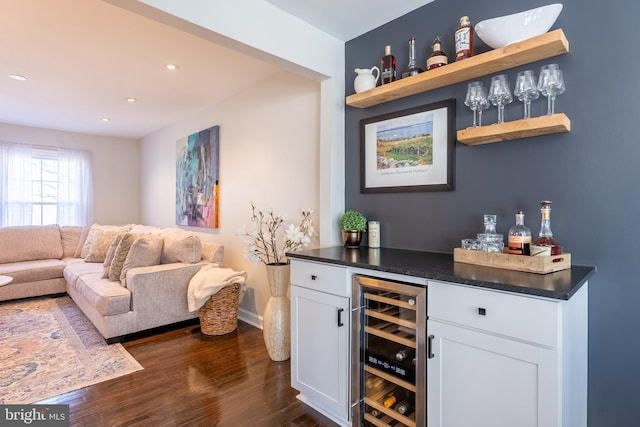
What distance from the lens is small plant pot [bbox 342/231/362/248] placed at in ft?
7.29

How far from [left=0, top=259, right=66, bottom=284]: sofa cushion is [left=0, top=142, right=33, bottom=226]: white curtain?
1014 millimetres

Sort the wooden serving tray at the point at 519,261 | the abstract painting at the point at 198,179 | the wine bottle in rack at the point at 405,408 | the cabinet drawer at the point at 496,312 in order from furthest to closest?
the abstract painting at the point at 198,179 < the wine bottle in rack at the point at 405,408 < the wooden serving tray at the point at 519,261 < the cabinet drawer at the point at 496,312

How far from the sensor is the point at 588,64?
148 centimetres

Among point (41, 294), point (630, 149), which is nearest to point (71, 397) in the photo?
point (41, 294)

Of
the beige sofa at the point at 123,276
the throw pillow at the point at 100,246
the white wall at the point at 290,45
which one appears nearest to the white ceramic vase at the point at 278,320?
the white wall at the point at 290,45

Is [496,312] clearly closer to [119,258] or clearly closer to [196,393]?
[196,393]

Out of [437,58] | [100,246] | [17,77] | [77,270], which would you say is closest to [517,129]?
[437,58]

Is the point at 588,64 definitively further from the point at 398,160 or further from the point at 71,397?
the point at 71,397

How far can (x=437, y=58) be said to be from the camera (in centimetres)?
181

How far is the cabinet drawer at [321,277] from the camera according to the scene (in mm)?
1715

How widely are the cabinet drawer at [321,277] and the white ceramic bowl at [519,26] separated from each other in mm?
1311

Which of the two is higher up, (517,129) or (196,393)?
(517,129)

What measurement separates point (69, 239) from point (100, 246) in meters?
0.99

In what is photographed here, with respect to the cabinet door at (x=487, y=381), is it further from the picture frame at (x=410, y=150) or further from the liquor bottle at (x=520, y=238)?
the picture frame at (x=410, y=150)
